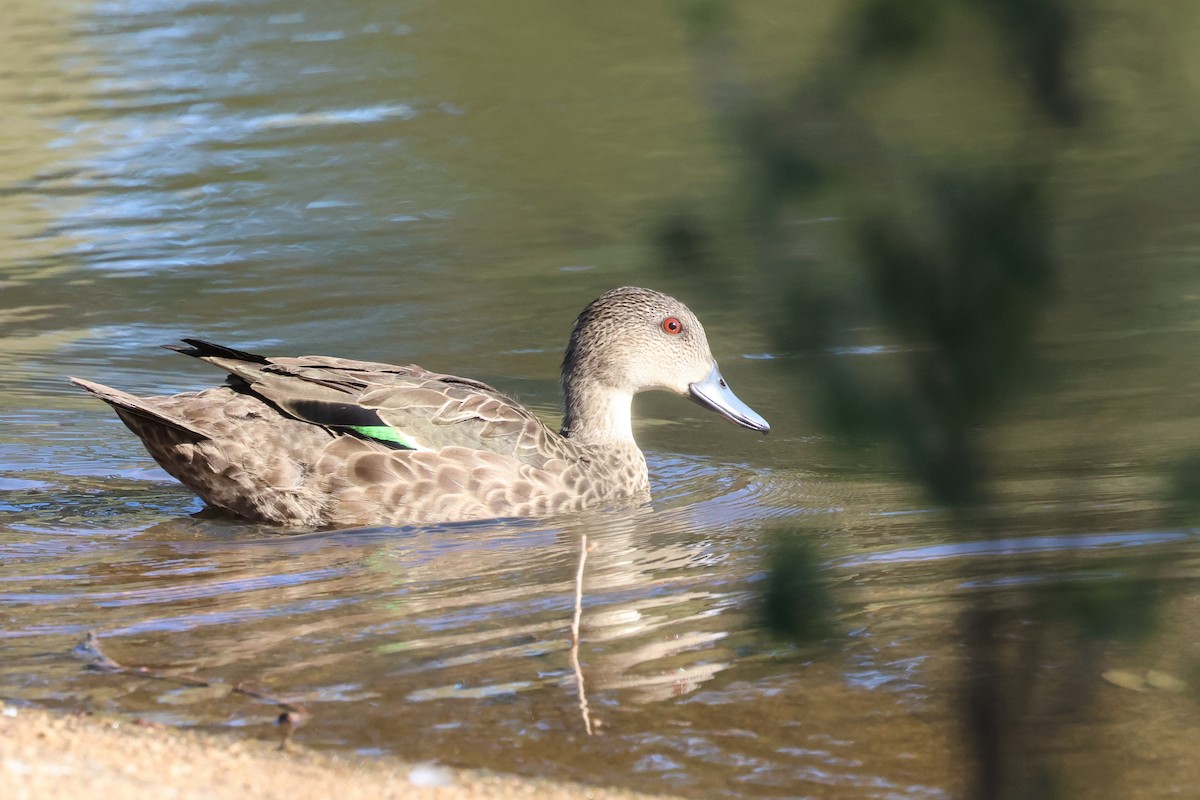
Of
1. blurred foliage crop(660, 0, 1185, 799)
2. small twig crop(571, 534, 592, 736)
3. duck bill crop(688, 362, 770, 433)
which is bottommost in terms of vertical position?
small twig crop(571, 534, 592, 736)

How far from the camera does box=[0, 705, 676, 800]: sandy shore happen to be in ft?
14.0

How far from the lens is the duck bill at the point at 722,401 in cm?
866

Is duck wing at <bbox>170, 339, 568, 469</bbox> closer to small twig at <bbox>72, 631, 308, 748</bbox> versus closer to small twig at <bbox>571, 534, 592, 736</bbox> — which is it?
small twig at <bbox>72, 631, 308, 748</bbox>

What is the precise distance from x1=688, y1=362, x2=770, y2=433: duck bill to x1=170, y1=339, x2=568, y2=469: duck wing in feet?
3.21

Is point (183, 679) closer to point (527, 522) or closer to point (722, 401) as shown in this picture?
point (527, 522)

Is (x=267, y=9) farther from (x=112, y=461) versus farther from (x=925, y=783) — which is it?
(x=925, y=783)

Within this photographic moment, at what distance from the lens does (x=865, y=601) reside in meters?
6.11

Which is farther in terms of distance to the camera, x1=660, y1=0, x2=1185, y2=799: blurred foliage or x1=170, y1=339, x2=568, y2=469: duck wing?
x1=170, y1=339, x2=568, y2=469: duck wing

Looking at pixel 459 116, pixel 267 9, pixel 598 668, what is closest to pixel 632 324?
pixel 598 668

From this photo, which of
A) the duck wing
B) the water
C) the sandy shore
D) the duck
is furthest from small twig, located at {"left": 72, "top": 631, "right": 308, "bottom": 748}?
the duck wing

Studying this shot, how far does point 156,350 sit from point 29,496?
130 inches

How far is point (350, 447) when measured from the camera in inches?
310

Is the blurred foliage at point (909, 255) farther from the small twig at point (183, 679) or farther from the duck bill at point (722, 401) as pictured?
the duck bill at point (722, 401)

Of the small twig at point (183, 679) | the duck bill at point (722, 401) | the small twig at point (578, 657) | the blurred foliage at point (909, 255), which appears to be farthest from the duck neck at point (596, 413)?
the blurred foliage at point (909, 255)
